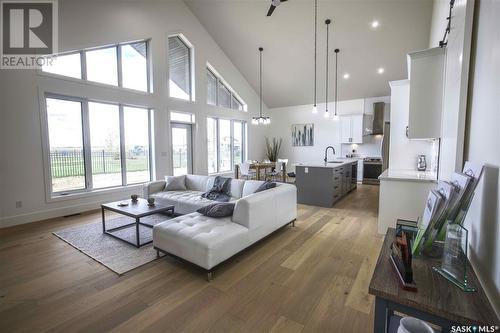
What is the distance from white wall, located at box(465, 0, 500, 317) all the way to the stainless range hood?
7152 mm

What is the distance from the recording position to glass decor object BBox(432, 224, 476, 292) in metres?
0.97

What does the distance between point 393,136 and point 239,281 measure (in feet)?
11.8

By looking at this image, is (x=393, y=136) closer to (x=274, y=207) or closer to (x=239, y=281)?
(x=274, y=207)

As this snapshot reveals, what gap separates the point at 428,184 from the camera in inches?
122

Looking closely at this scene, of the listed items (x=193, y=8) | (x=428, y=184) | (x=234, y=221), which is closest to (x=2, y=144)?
(x=234, y=221)

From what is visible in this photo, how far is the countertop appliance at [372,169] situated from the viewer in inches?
303

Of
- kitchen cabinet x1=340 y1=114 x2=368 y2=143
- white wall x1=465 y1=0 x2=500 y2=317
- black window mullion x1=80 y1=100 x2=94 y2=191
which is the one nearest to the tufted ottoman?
white wall x1=465 y1=0 x2=500 y2=317

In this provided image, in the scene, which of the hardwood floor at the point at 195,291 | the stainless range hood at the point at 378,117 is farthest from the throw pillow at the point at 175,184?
the stainless range hood at the point at 378,117

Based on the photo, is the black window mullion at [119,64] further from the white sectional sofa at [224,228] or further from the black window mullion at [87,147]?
the white sectional sofa at [224,228]

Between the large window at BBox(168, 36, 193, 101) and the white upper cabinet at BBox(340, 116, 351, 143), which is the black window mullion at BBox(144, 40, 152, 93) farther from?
the white upper cabinet at BBox(340, 116, 351, 143)

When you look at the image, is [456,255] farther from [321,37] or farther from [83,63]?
[321,37]

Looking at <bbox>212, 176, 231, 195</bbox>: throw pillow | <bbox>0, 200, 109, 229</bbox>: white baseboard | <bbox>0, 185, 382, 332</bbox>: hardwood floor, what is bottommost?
<bbox>0, 185, 382, 332</bbox>: hardwood floor

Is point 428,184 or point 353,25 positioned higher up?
point 353,25

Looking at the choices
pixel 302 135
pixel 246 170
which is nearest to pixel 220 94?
pixel 246 170
